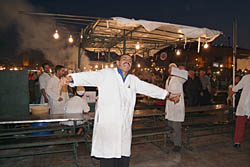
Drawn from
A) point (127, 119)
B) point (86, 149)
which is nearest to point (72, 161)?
point (86, 149)

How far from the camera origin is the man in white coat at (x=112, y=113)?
102 inches

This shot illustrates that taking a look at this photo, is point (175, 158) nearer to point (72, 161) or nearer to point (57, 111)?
point (72, 161)

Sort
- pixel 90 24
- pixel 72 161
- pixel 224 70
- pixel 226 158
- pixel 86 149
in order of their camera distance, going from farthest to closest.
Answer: pixel 224 70, pixel 90 24, pixel 86 149, pixel 226 158, pixel 72 161

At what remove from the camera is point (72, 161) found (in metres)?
4.04

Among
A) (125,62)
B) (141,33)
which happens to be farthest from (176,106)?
(141,33)

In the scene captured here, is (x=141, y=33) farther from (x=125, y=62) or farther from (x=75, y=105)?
(x=125, y=62)

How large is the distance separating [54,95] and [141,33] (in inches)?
156

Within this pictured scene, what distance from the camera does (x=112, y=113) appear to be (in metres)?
2.61

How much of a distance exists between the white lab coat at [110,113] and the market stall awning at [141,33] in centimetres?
235

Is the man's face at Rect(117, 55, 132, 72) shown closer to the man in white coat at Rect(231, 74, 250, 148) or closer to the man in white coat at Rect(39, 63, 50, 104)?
the man in white coat at Rect(231, 74, 250, 148)

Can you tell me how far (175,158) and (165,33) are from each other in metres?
4.55

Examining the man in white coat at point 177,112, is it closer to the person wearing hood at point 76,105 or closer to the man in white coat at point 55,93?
the person wearing hood at point 76,105

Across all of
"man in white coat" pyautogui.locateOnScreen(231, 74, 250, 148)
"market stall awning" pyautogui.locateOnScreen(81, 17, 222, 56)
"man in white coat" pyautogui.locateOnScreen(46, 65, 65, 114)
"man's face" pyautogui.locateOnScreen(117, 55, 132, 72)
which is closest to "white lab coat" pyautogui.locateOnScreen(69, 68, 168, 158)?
"man's face" pyautogui.locateOnScreen(117, 55, 132, 72)

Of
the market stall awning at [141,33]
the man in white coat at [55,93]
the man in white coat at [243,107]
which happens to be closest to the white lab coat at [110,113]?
the market stall awning at [141,33]
